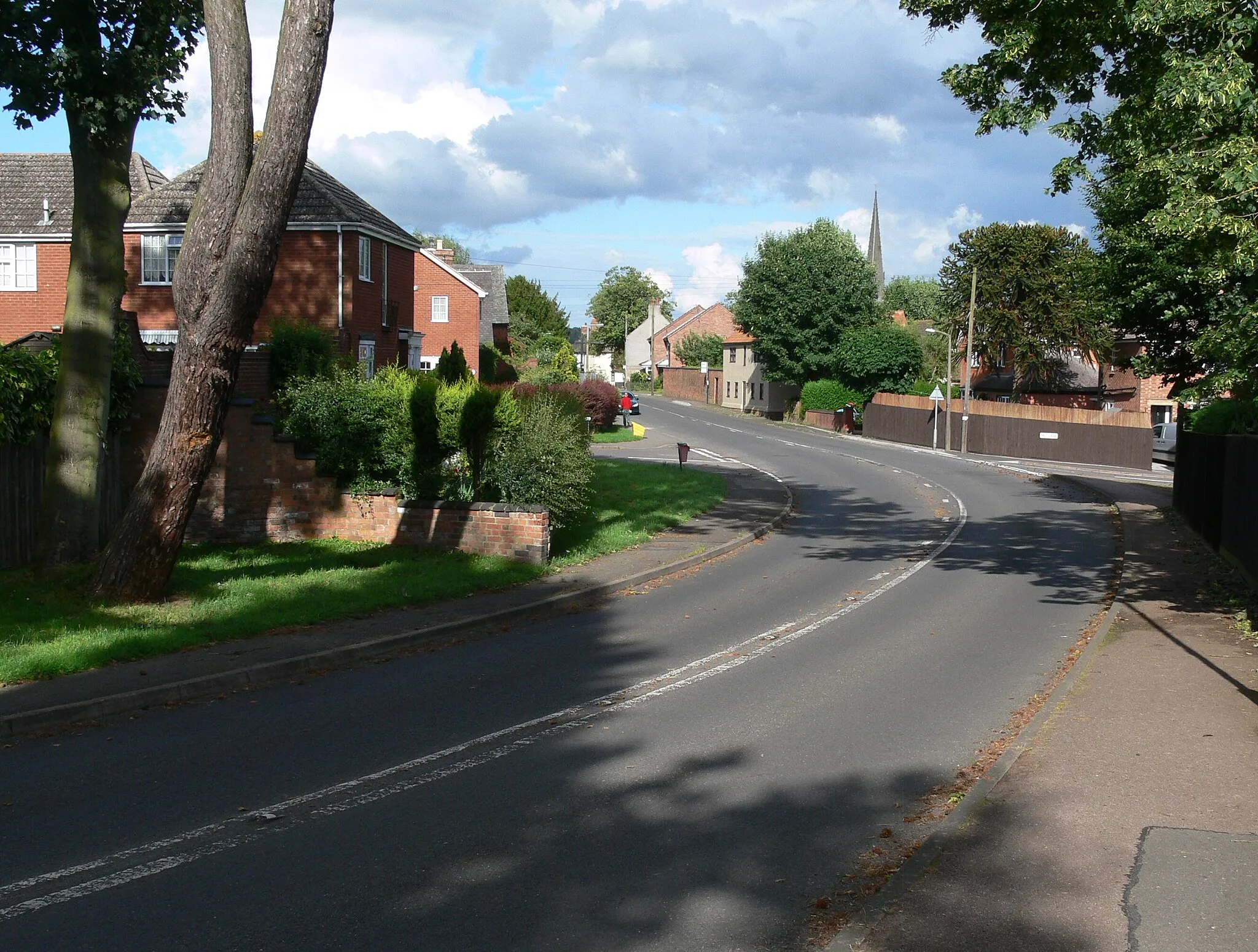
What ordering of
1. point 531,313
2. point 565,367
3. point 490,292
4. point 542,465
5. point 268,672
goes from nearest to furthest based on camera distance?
point 268,672 < point 542,465 < point 565,367 < point 490,292 < point 531,313

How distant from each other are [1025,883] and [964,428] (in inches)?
1857

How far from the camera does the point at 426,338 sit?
55000 mm

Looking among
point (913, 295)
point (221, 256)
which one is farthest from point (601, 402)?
point (913, 295)

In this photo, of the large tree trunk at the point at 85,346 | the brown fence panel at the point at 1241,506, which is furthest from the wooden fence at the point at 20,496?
the brown fence panel at the point at 1241,506

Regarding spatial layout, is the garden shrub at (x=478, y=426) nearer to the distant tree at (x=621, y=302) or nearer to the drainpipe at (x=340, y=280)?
the drainpipe at (x=340, y=280)

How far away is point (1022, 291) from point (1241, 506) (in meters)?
43.8

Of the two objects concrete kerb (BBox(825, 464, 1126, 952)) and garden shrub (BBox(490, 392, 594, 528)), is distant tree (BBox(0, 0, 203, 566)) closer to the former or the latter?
garden shrub (BBox(490, 392, 594, 528))

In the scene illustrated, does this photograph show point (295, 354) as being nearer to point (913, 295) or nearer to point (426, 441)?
point (426, 441)

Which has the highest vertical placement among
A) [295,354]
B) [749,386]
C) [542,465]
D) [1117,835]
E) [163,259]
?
[163,259]

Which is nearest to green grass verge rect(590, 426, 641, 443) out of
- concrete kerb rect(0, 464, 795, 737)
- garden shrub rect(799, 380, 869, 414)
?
garden shrub rect(799, 380, 869, 414)

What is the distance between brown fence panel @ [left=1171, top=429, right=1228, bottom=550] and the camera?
1875cm

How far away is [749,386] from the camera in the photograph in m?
82.6

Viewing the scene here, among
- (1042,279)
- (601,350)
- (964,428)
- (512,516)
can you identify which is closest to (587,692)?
(512,516)

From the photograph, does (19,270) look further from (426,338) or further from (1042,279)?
(1042,279)
